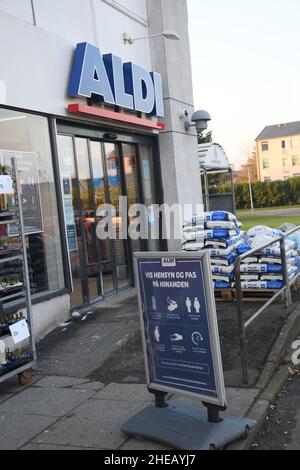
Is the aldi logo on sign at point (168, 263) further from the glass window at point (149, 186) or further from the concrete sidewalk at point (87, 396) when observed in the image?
the glass window at point (149, 186)

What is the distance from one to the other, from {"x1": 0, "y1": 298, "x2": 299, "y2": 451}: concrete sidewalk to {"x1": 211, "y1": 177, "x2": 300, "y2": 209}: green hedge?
4230 centimetres

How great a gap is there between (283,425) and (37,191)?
451cm

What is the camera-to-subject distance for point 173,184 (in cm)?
1089

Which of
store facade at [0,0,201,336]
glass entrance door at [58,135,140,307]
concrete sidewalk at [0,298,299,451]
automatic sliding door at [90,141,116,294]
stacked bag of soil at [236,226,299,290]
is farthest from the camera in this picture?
automatic sliding door at [90,141,116,294]

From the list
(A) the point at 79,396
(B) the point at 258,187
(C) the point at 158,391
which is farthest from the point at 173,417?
(B) the point at 258,187

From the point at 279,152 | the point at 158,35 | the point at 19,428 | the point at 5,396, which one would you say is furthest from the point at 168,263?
the point at 279,152

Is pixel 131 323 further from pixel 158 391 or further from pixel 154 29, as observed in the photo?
pixel 154 29

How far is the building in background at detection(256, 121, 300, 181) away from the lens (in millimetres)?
86125

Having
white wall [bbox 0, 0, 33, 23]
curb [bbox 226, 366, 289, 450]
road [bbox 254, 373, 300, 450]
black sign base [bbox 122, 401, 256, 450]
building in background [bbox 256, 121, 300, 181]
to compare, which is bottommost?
road [bbox 254, 373, 300, 450]

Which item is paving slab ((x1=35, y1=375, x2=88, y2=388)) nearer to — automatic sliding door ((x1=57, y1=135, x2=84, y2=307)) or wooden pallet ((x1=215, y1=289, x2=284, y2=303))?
automatic sliding door ((x1=57, y1=135, x2=84, y2=307))

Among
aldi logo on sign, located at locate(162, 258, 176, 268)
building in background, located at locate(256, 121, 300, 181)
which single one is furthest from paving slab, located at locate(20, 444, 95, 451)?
building in background, located at locate(256, 121, 300, 181)

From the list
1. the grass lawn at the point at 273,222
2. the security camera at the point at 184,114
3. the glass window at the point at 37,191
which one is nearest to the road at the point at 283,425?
the glass window at the point at 37,191

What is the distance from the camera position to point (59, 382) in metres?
5.39

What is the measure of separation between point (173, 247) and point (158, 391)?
6910mm
